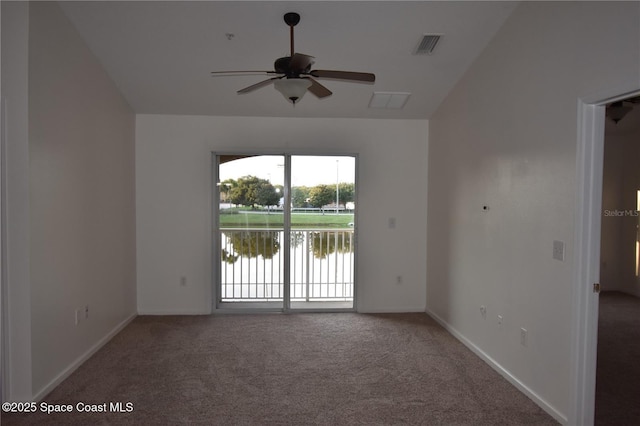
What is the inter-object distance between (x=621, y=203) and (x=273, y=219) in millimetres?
3335

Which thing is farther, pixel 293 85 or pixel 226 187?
pixel 226 187

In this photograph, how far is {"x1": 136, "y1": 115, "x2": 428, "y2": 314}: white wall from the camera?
14.7 feet

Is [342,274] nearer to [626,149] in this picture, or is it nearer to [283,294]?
[283,294]

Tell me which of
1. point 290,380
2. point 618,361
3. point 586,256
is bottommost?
point 290,380

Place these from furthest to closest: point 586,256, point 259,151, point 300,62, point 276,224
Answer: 1. point 276,224
2. point 259,151
3. point 300,62
4. point 586,256

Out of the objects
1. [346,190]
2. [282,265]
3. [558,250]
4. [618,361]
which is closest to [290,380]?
[282,265]

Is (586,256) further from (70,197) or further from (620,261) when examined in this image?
(70,197)

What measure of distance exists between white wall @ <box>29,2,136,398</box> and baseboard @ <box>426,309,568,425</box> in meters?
3.33

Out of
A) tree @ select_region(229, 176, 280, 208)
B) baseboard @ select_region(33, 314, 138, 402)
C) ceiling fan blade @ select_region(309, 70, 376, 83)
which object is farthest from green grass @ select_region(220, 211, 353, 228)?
ceiling fan blade @ select_region(309, 70, 376, 83)

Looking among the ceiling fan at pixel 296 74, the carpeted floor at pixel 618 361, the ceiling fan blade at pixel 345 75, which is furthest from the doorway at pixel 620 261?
the ceiling fan at pixel 296 74

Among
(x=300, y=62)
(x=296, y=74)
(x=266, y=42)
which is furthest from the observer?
(x=266, y=42)

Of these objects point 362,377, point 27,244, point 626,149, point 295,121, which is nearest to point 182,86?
point 295,121

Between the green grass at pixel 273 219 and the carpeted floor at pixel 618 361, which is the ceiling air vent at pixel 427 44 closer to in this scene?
the green grass at pixel 273 219

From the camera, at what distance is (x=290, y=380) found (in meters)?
2.90
